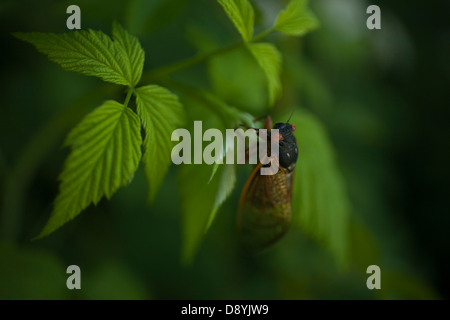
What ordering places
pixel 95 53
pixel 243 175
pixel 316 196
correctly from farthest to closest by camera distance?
pixel 243 175, pixel 316 196, pixel 95 53

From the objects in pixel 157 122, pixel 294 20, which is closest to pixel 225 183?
pixel 157 122

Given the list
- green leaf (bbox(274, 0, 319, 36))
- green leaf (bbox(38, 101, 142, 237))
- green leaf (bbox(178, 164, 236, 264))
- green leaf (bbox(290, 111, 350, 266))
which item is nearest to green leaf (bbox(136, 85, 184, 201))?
green leaf (bbox(38, 101, 142, 237))

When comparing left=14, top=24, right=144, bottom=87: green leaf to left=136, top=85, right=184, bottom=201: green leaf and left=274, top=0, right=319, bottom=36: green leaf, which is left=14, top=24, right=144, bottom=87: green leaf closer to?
left=136, top=85, right=184, bottom=201: green leaf

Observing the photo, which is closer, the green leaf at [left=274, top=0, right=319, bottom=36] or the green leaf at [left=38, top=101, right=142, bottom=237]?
the green leaf at [left=38, top=101, right=142, bottom=237]

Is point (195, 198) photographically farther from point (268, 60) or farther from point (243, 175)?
point (243, 175)

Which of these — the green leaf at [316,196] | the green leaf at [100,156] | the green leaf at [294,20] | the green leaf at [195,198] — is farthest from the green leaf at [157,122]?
the green leaf at [316,196]

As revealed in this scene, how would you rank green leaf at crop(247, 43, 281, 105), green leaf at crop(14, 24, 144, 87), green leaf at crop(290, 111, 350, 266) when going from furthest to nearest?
1. green leaf at crop(290, 111, 350, 266)
2. green leaf at crop(247, 43, 281, 105)
3. green leaf at crop(14, 24, 144, 87)

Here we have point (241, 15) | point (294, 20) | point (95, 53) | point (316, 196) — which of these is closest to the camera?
point (95, 53)
